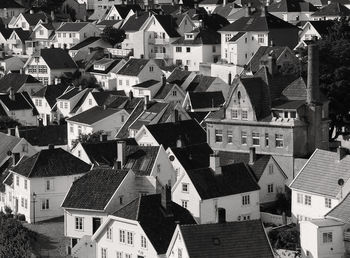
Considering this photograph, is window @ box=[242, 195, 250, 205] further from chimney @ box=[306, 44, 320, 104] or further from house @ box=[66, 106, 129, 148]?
house @ box=[66, 106, 129, 148]

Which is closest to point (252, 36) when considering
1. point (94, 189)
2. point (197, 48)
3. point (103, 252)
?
point (197, 48)

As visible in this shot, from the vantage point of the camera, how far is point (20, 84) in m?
120

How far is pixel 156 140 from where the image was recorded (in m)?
79.9

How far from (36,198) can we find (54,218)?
171cm

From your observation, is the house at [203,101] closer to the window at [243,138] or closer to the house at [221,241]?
the window at [243,138]

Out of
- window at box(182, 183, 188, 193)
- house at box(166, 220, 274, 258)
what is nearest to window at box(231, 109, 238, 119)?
window at box(182, 183, 188, 193)

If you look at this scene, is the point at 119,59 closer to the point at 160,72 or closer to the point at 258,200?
the point at 160,72

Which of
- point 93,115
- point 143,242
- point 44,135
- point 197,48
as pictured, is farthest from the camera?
point 197,48

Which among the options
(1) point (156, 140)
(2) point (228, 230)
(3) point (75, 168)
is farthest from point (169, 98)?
(2) point (228, 230)

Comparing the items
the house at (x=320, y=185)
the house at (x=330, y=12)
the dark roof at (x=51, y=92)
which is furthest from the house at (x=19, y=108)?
the house at (x=320, y=185)

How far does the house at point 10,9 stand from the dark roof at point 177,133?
97.7m

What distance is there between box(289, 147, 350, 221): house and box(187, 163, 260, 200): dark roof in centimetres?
327

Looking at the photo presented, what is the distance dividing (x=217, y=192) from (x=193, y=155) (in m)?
7.57

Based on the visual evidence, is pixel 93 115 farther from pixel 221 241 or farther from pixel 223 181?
pixel 221 241
